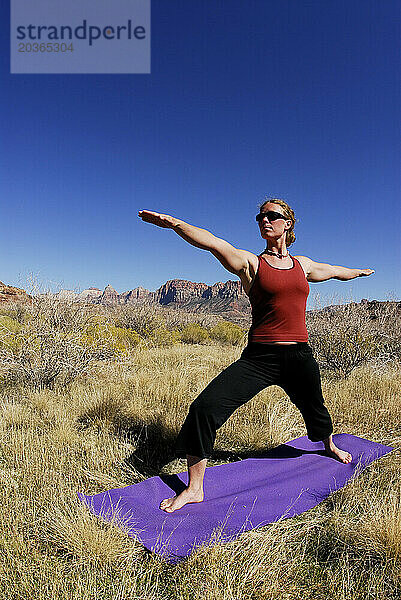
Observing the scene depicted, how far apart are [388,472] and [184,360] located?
475 centimetres

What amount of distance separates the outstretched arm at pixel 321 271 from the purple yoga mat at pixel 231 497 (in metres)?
1.66

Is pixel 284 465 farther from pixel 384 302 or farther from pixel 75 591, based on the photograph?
pixel 384 302

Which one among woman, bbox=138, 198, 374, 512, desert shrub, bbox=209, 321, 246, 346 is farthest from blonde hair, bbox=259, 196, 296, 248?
desert shrub, bbox=209, 321, 246, 346

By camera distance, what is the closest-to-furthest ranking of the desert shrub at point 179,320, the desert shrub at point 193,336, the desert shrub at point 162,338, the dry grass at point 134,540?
the dry grass at point 134,540, the desert shrub at point 162,338, the desert shrub at point 193,336, the desert shrub at point 179,320

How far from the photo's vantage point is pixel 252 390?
9.75 feet

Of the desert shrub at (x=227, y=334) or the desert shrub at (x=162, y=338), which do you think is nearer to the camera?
the desert shrub at (x=162, y=338)

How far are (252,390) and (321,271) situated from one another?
4.43 feet

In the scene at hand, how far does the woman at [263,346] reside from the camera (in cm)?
280

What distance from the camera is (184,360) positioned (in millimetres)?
7660

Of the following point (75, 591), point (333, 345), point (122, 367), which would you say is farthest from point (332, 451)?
point (333, 345)

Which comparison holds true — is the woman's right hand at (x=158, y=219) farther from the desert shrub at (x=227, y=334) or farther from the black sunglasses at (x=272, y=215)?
the desert shrub at (x=227, y=334)

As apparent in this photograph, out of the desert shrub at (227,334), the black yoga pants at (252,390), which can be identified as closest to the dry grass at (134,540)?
the black yoga pants at (252,390)

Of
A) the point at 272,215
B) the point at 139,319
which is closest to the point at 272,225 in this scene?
the point at 272,215

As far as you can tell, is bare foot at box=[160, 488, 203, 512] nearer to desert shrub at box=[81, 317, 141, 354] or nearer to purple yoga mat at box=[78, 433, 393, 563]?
purple yoga mat at box=[78, 433, 393, 563]
